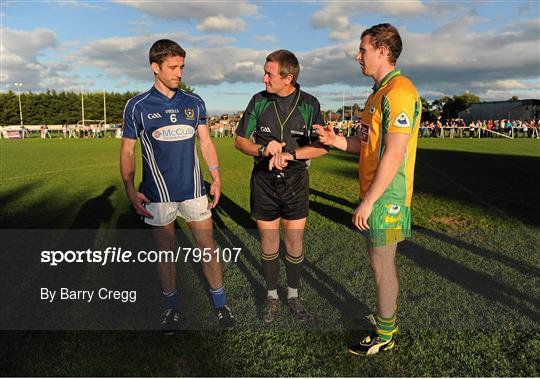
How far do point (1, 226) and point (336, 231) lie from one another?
5463 mm

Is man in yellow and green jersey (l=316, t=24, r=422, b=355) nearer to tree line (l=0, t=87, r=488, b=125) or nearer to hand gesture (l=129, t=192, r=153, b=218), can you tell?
hand gesture (l=129, t=192, r=153, b=218)

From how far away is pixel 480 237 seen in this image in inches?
246

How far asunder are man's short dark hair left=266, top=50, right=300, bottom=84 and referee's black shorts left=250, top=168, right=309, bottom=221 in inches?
34.0

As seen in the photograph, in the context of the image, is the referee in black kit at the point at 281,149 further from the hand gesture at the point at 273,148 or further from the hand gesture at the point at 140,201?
the hand gesture at the point at 140,201

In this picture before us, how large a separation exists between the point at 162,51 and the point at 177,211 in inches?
52.0

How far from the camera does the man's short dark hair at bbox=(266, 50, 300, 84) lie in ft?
11.4

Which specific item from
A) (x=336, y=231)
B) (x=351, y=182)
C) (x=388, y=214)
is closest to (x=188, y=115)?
(x=388, y=214)

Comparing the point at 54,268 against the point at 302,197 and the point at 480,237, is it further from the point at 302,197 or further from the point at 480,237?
the point at 480,237

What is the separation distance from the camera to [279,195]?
3805 mm

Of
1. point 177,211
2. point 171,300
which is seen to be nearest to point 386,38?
point 177,211

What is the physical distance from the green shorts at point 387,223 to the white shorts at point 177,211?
4.75ft

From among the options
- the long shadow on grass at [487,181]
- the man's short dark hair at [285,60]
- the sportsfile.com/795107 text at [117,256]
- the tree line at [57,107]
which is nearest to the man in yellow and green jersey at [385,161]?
the man's short dark hair at [285,60]

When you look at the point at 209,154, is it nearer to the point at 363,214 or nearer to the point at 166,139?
the point at 166,139

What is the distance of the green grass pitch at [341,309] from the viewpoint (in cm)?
306
